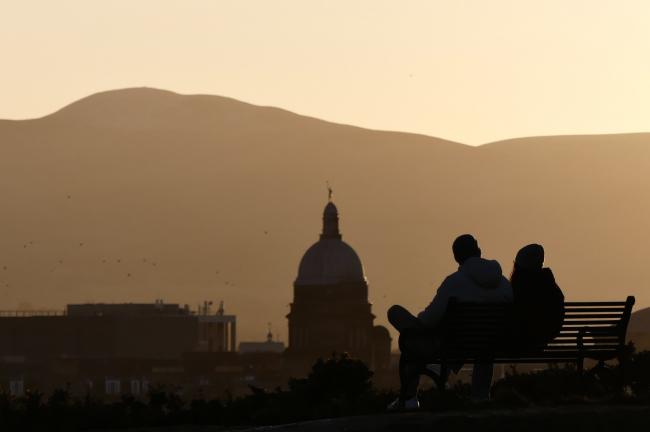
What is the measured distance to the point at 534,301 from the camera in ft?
73.4

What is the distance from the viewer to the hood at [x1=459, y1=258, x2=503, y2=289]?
862 inches

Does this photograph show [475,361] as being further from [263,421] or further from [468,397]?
[263,421]

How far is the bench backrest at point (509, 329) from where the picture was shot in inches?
857

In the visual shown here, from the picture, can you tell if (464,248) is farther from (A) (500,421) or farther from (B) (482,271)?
(A) (500,421)

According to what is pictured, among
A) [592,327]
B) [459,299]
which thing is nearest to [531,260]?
[592,327]

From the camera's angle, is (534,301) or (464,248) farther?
(534,301)

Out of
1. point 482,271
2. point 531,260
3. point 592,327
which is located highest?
point 531,260

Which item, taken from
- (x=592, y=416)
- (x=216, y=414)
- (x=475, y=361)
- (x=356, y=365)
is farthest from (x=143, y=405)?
(x=592, y=416)

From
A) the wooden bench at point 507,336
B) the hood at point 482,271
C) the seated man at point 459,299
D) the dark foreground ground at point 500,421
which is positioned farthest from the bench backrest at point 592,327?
the dark foreground ground at point 500,421

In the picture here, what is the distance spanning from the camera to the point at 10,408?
25.4 metres

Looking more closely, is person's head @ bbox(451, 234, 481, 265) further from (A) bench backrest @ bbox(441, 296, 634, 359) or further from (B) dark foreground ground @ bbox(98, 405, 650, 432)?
(B) dark foreground ground @ bbox(98, 405, 650, 432)

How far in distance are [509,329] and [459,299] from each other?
55 cm

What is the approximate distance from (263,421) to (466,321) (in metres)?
2.68

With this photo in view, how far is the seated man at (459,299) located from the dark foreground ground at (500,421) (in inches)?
47.8
